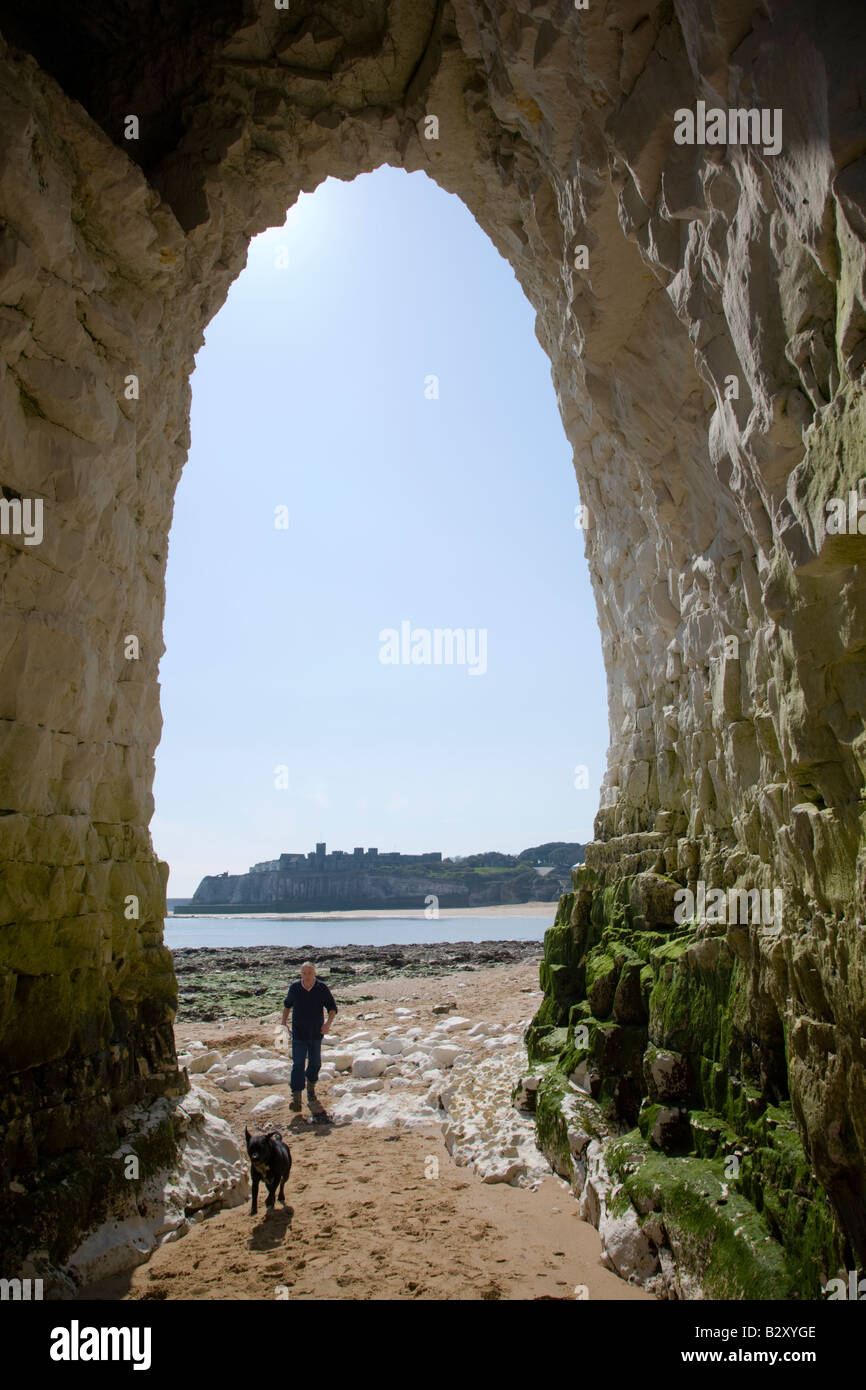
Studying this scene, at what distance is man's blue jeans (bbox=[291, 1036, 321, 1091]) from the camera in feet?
26.3

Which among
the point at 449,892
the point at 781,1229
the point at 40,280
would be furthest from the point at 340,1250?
the point at 449,892

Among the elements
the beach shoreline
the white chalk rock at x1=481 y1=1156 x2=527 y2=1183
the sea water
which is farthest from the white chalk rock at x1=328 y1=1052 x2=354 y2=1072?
the beach shoreline

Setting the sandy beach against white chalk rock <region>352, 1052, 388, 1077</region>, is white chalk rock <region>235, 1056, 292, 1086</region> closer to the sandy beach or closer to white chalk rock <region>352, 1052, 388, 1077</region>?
white chalk rock <region>352, 1052, 388, 1077</region>

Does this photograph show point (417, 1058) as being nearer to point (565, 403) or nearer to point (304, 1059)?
point (304, 1059)

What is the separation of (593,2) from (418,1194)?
8209 millimetres

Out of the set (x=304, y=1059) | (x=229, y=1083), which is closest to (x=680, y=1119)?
(x=304, y=1059)

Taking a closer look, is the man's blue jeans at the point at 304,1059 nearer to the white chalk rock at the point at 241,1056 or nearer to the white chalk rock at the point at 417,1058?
the white chalk rock at the point at 241,1056

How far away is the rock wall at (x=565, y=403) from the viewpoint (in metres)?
3.35

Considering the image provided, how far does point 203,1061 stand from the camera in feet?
30.6

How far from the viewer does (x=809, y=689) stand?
3559 millimetres

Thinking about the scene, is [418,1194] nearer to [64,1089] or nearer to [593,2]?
[64,1089]

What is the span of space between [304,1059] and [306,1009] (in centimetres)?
54

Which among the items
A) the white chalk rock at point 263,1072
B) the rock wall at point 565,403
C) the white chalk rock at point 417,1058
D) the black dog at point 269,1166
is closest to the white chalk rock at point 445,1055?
the white chalk rock at point 417,1058

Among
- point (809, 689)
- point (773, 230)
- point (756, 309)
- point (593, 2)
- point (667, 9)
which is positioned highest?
point (593, 2)
